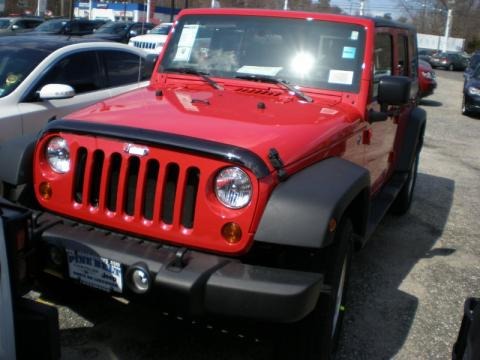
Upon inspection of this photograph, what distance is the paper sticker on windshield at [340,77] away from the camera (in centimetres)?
395

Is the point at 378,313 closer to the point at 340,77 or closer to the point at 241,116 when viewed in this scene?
the point at 340,77

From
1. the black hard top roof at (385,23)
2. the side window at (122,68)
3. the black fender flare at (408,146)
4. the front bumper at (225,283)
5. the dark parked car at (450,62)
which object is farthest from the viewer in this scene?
the dark parked car at (450,62)

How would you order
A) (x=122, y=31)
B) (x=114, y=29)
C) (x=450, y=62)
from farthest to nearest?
(x=450, y=62), (x=114, y=29), (x=122, y=31)

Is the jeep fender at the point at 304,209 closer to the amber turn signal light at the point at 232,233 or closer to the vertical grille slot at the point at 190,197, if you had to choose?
the amber turn signal light at the point at 232,233

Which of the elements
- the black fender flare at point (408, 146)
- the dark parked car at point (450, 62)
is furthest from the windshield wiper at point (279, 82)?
the dark parked car at point (450, 62)

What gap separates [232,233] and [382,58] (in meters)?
2.43

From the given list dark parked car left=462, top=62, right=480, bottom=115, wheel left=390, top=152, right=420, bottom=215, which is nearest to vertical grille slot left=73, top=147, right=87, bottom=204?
wheel left=390, top=152, right=420, bottom=215

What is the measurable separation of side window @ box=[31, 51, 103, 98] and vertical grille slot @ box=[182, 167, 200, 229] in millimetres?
3376

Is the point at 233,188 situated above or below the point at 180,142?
below

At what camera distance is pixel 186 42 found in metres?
4.39

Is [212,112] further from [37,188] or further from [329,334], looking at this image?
[329,334]

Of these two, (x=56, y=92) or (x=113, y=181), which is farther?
(x=56, y=92)

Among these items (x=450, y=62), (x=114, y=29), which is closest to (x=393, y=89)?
(x=114, y=29)

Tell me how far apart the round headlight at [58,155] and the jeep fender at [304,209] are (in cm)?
118
